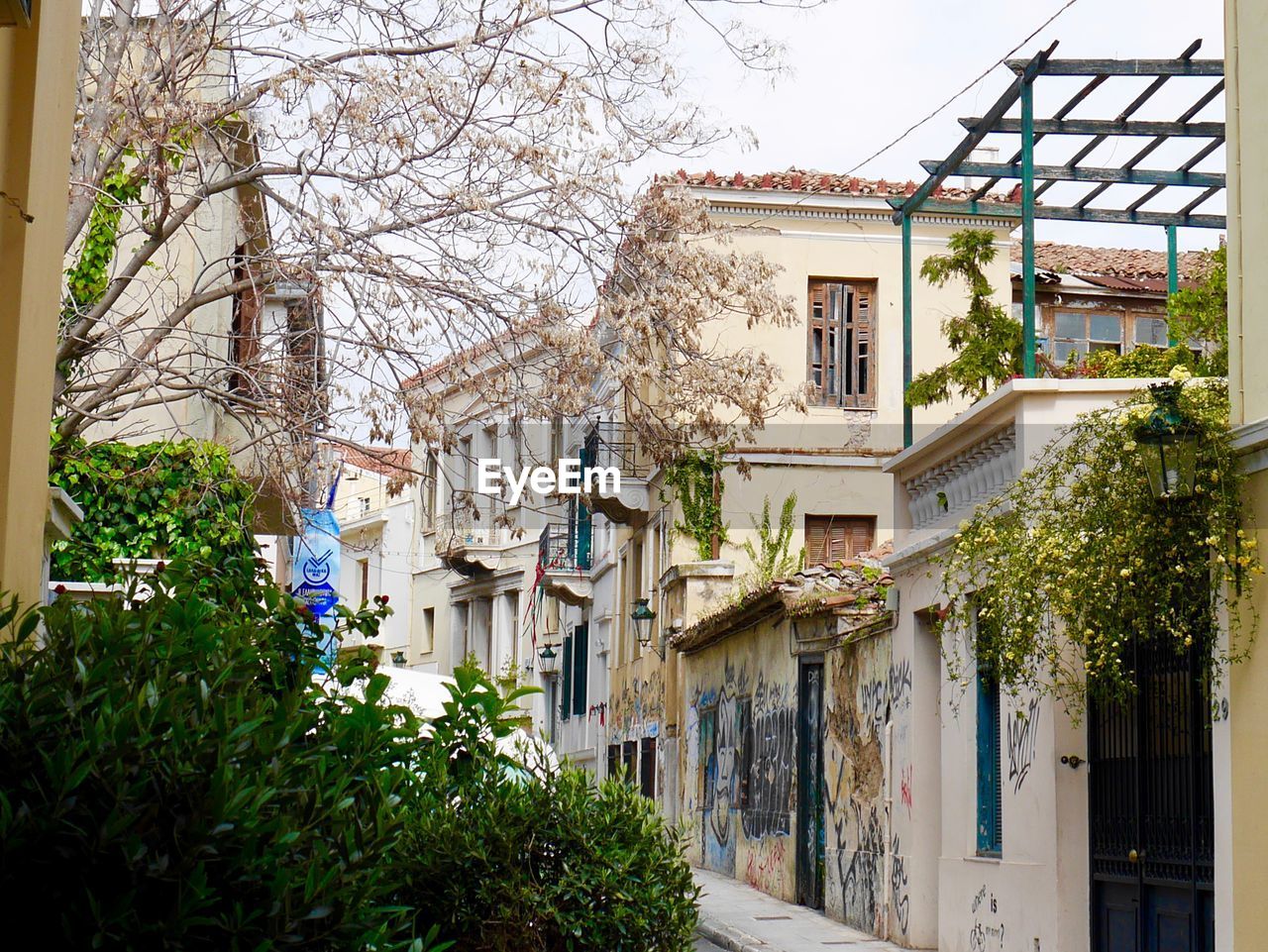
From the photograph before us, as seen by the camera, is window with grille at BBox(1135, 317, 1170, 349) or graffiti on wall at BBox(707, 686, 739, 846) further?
window with grille at BBox(1135, 317, 1170, 349)

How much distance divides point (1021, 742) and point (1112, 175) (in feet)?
15.6

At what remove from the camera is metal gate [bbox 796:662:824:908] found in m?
18.7

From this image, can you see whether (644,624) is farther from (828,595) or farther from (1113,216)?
(1113,216)

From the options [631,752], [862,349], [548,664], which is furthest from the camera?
[548,664]

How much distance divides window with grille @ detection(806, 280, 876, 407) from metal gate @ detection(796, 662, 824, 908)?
9.02 m

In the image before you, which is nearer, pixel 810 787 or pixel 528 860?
pixel 528 860

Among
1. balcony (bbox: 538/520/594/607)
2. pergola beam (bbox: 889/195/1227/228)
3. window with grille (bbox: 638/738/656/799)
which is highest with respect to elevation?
pergola beam (bbox: 889/195/1227/228)

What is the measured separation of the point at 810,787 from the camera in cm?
1934

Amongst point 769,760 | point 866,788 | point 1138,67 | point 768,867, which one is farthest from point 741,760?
point 1138,67

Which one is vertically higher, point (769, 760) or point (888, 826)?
point (769, 760)

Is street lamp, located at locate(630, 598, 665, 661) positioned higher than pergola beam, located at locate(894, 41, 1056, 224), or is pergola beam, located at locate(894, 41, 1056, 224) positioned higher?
pergola beam, located at locate(894, 41, 1056, 224)

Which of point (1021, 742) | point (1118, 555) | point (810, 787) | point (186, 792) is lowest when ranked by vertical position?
point (810, 787)

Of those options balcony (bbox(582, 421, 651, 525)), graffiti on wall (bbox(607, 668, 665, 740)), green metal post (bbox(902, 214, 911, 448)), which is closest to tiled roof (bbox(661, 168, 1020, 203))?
balcony (bbox(582, 421, 651, 525))

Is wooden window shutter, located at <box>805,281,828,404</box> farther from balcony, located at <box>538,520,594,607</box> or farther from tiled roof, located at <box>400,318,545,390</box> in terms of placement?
tiled roof, located at <box>400,318,545,390</box>
